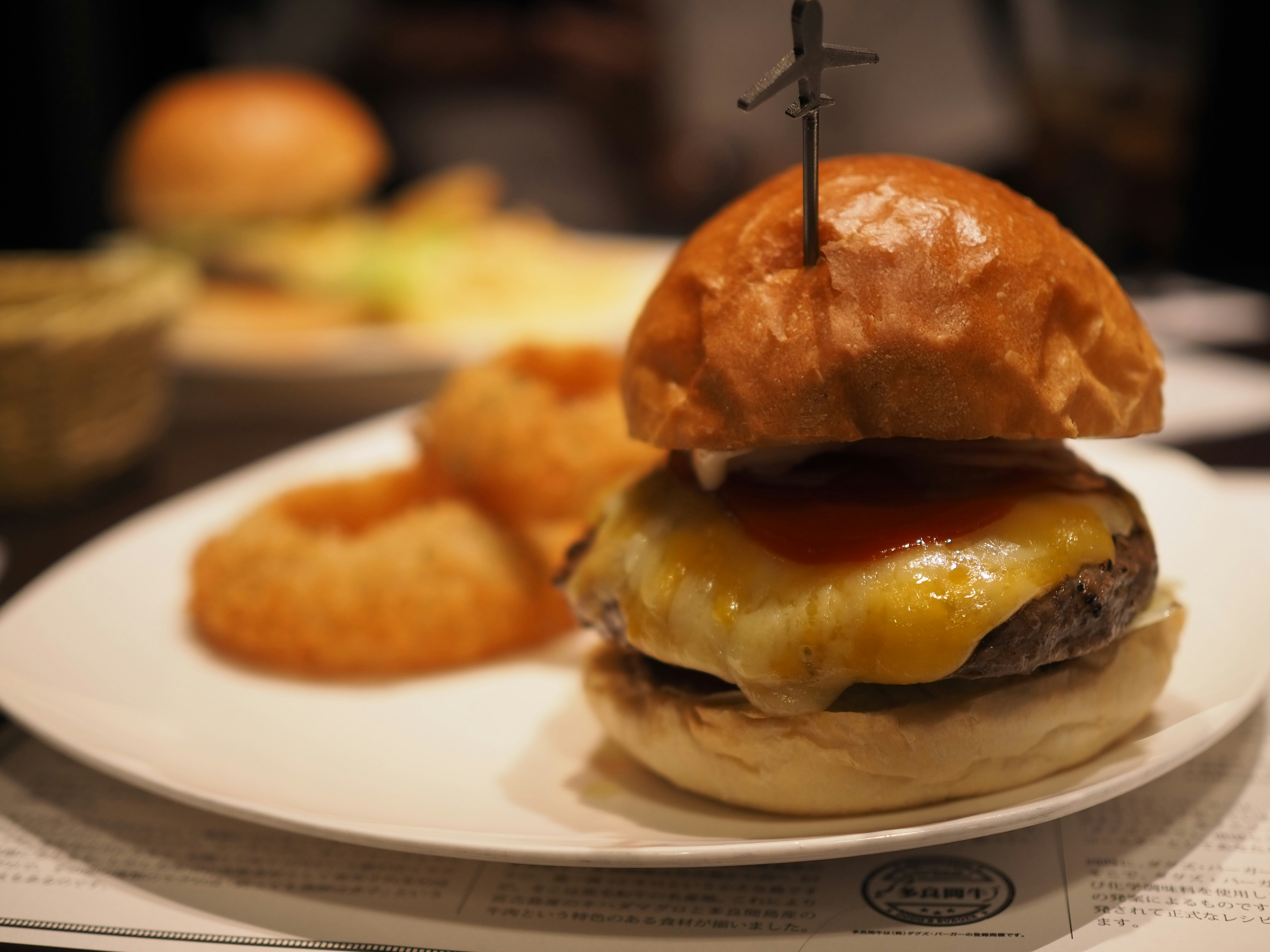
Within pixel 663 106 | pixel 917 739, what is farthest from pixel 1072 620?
pixel 663 106

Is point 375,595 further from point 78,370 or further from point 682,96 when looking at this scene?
point 682,96

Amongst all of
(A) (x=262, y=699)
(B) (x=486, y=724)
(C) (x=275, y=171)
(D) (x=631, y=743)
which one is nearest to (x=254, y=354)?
(C) (x=275, y=171)

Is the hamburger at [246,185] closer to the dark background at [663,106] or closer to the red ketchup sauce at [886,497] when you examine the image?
the dark background at [663,106]

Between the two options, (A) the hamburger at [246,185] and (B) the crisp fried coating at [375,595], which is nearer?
(B) the crisp fried coating at [375,595]

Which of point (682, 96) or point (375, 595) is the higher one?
point (682, 96)

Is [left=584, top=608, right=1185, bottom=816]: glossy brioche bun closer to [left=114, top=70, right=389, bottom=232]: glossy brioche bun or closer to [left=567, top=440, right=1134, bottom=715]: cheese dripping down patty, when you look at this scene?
[left=567, top=440, right=1134, bottom=715]: cheese dripping down patty

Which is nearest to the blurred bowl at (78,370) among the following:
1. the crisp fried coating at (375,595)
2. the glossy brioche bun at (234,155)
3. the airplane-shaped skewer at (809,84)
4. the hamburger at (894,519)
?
the crisp fried coating at (375,595)
